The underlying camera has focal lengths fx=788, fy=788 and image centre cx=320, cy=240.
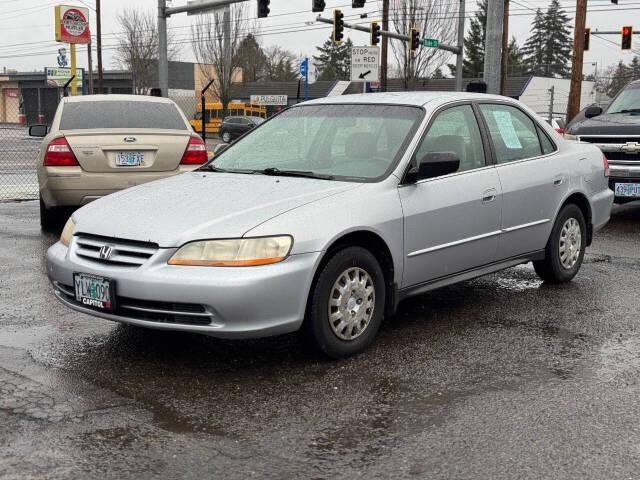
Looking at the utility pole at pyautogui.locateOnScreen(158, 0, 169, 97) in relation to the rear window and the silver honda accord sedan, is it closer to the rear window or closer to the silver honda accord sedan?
the rear window

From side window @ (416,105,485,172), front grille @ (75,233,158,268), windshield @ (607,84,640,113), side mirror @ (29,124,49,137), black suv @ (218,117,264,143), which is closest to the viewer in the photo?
front grille @ (75,233,158,268)

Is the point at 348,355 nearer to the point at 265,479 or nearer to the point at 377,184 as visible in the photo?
the point at 377,184

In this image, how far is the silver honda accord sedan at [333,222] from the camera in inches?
160

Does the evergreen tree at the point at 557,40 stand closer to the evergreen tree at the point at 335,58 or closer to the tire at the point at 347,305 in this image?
the evergreen tree at the point at 335,58

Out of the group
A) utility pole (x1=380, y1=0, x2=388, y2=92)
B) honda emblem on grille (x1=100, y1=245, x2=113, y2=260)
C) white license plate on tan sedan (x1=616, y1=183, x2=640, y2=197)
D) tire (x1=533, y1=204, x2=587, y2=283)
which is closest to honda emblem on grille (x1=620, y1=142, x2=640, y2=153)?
white license plate on tan sedan (x1=616, y1=183, x2=640, y2=197)

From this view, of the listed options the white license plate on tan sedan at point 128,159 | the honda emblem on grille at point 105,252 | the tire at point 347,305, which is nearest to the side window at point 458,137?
the tire at point 347,305

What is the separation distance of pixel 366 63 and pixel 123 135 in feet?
51.8

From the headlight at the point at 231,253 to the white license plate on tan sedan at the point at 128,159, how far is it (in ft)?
15.2

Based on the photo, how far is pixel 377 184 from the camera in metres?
4.73

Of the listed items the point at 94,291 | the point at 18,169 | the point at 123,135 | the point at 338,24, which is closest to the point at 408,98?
the point at 94,291

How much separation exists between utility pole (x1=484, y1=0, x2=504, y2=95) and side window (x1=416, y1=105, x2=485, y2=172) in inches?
344

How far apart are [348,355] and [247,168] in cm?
156

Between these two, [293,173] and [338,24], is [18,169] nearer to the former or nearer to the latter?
[338,24]

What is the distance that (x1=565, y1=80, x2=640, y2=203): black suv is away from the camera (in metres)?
9.95
